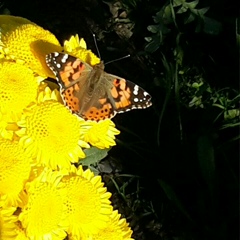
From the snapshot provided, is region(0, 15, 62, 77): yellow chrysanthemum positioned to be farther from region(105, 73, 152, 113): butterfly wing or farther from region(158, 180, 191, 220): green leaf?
region(158, 180, 191, 220): green leaf

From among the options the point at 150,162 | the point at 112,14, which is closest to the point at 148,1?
the point at 112,14

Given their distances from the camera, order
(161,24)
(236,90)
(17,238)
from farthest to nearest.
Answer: (236,90) → (161,24) → (17,238)

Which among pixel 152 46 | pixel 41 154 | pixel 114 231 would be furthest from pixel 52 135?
pixel 152 46

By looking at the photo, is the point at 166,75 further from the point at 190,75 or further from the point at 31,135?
the point at 31,135

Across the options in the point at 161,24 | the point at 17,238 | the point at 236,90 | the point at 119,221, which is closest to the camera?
the point at 17,238

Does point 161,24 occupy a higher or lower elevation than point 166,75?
higher
